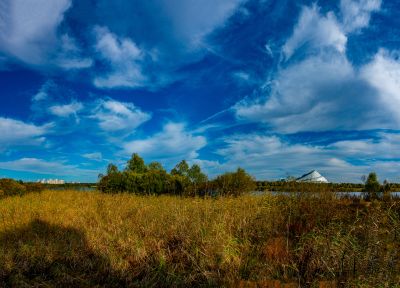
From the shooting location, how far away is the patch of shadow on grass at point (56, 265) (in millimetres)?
5395

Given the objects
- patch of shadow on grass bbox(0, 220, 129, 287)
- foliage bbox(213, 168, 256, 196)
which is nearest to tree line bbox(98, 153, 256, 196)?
foliage bbox(213, 168, 256, 196)

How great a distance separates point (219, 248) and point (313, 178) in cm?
467

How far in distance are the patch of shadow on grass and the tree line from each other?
203 inches

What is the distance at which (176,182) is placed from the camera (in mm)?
17031

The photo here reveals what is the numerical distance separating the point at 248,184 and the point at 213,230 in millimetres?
6022

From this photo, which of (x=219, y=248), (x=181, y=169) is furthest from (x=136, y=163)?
(x=219, y=248)

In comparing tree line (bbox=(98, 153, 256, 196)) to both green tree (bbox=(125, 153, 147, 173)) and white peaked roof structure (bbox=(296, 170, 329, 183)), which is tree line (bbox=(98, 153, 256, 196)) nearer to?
white peaked roof structure (bbox=(296, 170, 329, 183))

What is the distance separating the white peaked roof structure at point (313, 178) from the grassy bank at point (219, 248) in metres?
0.76

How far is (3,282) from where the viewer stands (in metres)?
5.35

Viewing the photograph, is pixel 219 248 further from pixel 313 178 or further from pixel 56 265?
pixel 313 178

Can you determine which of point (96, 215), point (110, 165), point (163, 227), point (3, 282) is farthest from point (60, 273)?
point (110, 165)

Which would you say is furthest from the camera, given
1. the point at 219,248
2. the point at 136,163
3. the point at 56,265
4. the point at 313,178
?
the point at 136,163

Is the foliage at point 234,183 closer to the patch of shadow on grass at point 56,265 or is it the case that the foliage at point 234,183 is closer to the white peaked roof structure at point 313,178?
the white peaked roof structure at point 313,178

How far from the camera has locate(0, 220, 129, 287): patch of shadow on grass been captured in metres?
5.39
